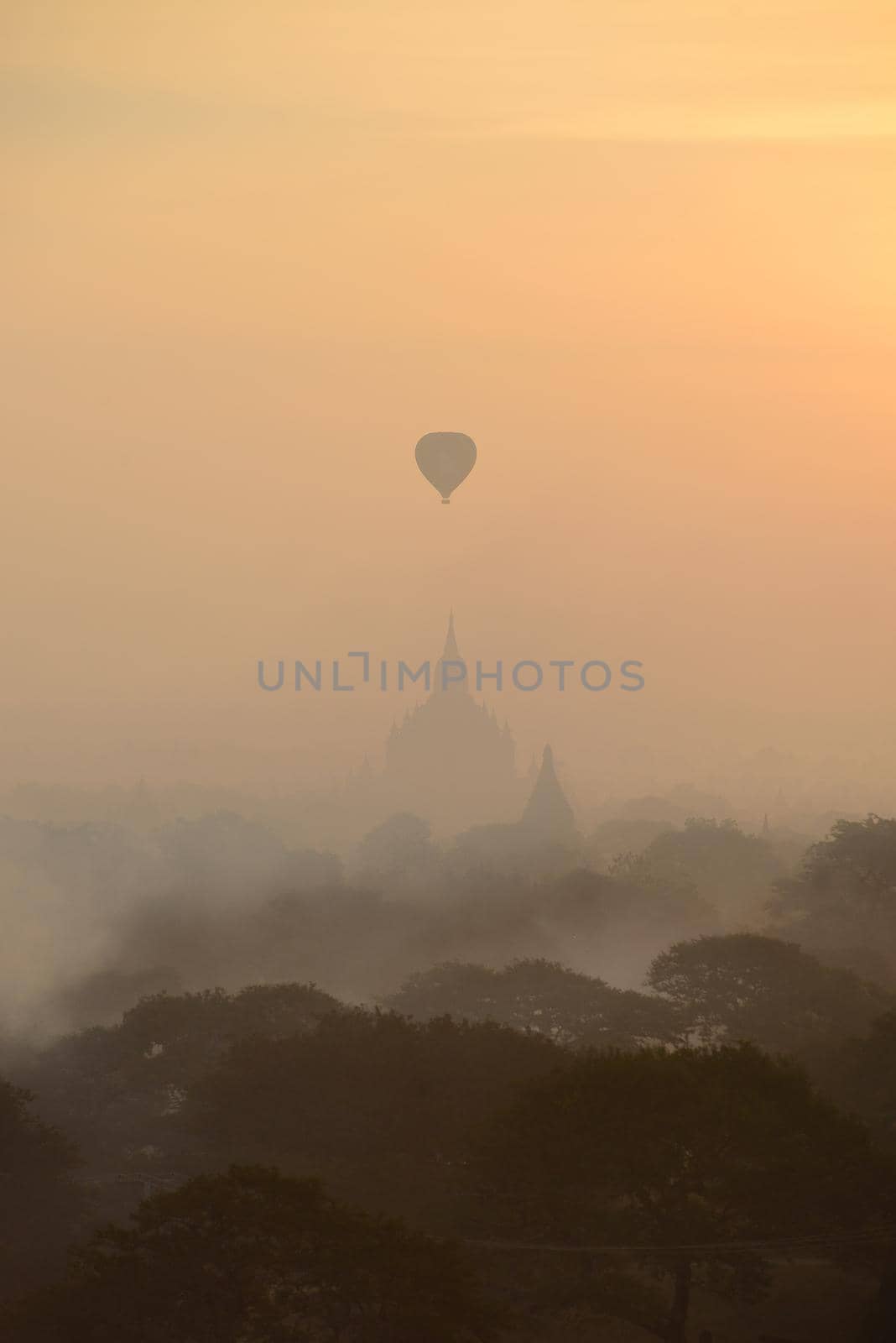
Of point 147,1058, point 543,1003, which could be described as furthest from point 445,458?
point 147,1058

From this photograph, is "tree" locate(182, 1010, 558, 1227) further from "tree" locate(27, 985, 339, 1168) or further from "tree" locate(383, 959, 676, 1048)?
"tree" locate(383, 959, 676, 1048)

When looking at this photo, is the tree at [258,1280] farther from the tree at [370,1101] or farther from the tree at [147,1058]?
the tree at [147,1058]

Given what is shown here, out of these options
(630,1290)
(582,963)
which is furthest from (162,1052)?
(582,963)

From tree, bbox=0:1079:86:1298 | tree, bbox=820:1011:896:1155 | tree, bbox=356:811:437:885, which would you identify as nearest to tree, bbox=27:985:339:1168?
tree, bbox=0:1079:86:1298

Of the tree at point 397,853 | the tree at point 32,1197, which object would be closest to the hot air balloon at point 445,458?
the tree at point 397,853

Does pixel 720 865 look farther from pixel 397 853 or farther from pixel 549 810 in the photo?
pixel 549 810

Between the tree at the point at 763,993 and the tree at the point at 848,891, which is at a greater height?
the tree at the point at 848,891
